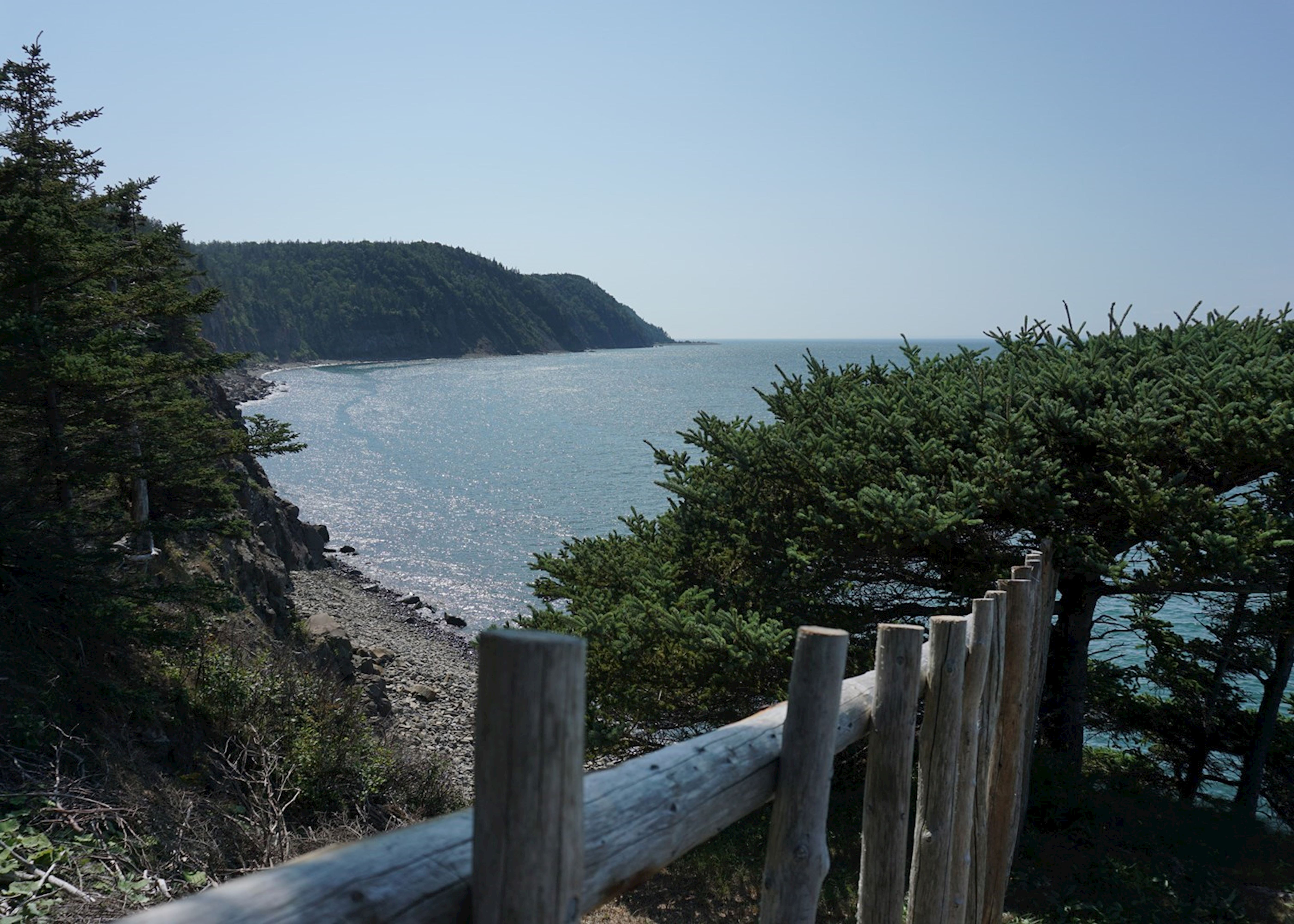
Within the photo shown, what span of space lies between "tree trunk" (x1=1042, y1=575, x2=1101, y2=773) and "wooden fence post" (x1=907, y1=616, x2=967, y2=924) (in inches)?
248

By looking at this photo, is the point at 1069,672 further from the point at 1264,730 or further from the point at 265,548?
the point at 265,548

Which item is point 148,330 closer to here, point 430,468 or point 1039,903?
point 1039,903

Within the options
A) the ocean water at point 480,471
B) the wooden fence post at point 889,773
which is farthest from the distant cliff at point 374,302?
the wooden fence post at point 889,773

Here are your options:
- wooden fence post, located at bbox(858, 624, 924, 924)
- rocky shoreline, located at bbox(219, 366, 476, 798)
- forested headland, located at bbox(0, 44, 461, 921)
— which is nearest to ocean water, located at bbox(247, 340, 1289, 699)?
rocky shoreline, located at bbox(219, 366, 476, 798)

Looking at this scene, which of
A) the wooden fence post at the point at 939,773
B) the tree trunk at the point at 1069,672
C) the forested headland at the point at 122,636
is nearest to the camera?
the wooden fence post at the point at 939,773

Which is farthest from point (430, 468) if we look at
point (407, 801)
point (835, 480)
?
point (835, 480)

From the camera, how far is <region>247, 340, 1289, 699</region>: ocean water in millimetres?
32688

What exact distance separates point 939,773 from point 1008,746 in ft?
7.00

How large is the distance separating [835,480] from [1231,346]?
432cm

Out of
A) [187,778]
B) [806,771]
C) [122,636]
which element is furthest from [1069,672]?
[122,636]

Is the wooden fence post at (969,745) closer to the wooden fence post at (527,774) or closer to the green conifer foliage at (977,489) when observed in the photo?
the wooden fence post at (527,774)

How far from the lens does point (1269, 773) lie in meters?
10.7

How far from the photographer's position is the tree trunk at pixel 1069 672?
9.38 m

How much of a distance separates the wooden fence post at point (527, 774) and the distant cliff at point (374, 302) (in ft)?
448
